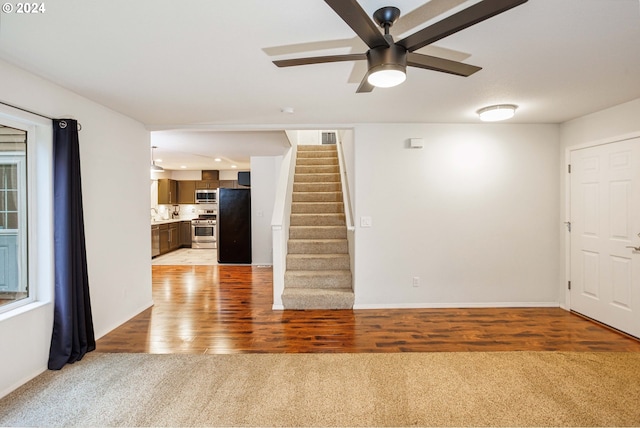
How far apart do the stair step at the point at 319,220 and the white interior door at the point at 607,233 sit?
3070 mm

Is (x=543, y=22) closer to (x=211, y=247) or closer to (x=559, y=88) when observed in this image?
(x=559, y=88)

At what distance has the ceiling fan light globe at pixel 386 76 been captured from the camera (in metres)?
1.63

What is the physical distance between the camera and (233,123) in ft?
13.2

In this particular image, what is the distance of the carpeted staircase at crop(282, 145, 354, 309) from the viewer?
4094 millimetres

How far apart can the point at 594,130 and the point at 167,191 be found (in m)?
9.52

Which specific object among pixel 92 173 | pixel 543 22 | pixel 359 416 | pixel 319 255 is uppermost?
pixel 543 22

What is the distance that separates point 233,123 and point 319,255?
217cm

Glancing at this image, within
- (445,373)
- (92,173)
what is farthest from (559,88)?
(92,173)

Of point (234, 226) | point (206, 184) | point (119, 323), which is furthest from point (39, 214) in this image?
point (206, 184)

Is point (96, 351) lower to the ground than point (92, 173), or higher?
lower

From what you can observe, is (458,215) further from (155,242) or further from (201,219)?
(201,219)

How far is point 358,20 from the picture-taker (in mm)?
1372

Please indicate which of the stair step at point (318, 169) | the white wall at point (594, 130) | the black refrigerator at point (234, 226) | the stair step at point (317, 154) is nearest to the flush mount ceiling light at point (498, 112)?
the white wall at point (594, 130)

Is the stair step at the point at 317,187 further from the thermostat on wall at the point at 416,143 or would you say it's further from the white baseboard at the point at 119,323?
the white baseboard at the point at 119,323
